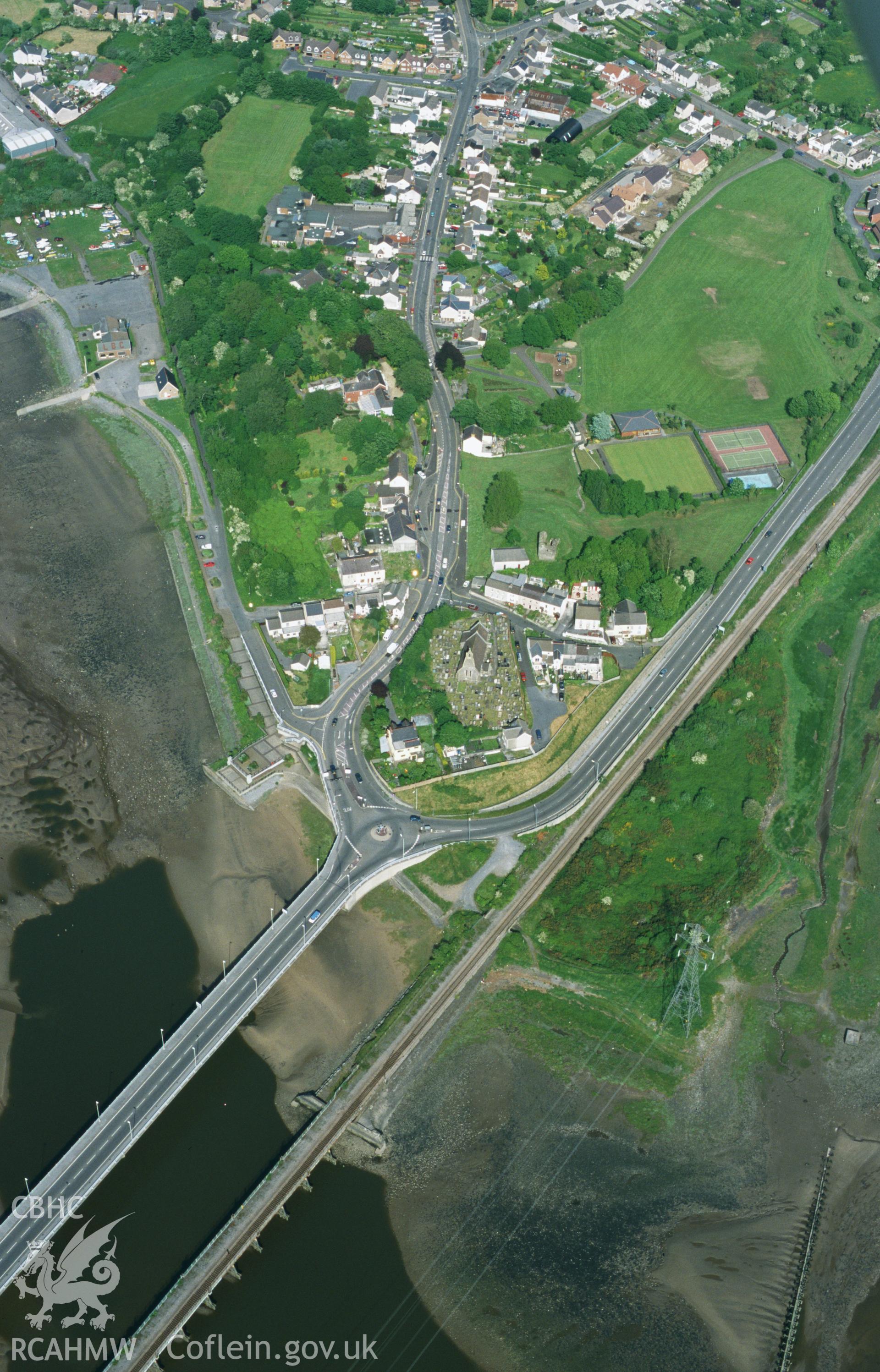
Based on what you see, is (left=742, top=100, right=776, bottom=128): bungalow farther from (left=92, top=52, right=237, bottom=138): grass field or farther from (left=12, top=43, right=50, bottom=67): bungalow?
(left=12, top=43, right=50, bottom=67): bungalow

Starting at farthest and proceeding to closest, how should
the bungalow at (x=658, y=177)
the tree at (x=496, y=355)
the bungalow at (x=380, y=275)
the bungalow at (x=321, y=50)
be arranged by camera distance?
the bungalow at (x=321, y=50), the bungalow at (x=658, y=177), the bungalow at (x=380, y=275), the tree at (x=496, y=355)

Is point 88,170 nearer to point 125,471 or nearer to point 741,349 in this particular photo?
point 125,471

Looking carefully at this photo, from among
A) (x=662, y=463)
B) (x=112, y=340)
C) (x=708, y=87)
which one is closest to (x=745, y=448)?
(x=662, y=463)

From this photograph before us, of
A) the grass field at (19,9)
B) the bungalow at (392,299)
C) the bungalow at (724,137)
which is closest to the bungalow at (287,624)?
the bungalow at (392,299)

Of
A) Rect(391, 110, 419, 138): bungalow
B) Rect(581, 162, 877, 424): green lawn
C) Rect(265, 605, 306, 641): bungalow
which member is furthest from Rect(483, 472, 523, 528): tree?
Rect(391, 110, 419, 138): bungalow

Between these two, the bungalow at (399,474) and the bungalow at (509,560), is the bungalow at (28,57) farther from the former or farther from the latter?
the bungalow at (509,560)

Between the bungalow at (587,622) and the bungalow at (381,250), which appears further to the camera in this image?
the bungalow at (381,250)
